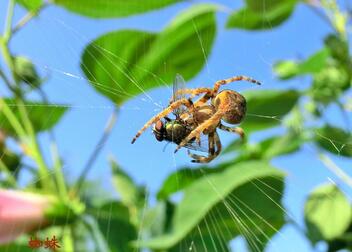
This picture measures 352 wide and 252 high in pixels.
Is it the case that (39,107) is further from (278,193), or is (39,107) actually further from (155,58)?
(278,193)

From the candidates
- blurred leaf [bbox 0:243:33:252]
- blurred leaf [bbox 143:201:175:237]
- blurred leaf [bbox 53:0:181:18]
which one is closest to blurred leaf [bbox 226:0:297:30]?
blurred leaf [bbox 53:0:181:18]

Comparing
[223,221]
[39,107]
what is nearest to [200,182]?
[223,221]

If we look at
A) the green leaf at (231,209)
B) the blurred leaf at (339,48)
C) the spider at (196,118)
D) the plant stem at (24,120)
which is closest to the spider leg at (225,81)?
the spider at (196,118)

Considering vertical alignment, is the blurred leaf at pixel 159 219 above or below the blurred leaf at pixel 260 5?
below

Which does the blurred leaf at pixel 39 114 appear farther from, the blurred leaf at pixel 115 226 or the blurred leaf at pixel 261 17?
the blurred leaf at pixel 261 17

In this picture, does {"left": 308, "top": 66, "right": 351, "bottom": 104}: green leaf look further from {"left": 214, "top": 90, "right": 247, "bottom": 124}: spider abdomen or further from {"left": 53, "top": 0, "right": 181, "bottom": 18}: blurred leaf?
{"left": 214, "top": 90, "right": 247, "bottom": 124}: spider abdomen

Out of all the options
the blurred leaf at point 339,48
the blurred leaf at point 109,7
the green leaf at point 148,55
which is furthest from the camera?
the blurred leaf at point 339,48

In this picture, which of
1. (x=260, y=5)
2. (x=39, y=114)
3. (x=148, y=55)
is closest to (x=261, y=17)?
(x=260, y=5)
